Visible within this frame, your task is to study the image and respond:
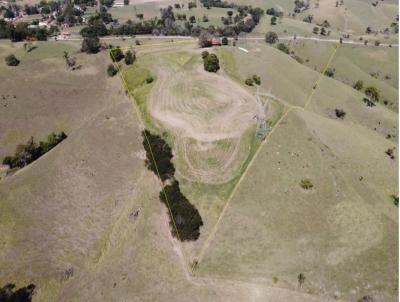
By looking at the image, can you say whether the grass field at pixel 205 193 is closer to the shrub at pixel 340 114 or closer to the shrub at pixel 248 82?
the shrub at pixel 248 82

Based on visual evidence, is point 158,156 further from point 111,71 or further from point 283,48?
point 283,48

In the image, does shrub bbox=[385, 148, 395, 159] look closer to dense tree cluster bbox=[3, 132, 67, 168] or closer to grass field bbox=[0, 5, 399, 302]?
grass field bbox=[0, 5, 399, 302]

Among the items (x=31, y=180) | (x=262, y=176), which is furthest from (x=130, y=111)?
(x=262, y=176)

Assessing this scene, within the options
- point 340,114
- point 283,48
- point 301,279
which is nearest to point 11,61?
point 283,48

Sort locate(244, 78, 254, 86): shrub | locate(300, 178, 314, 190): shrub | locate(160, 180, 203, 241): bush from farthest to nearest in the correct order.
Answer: locate(244, 78, 254, 86): shrub → locate(300, 178, 314, 190): shrub → locate(160, 180, 203, 241): bush

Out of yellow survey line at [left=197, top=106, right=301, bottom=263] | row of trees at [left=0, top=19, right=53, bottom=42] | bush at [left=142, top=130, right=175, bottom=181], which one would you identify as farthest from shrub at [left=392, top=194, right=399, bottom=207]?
row of trees at [left=0, top=19, right=53, bottom=42]
